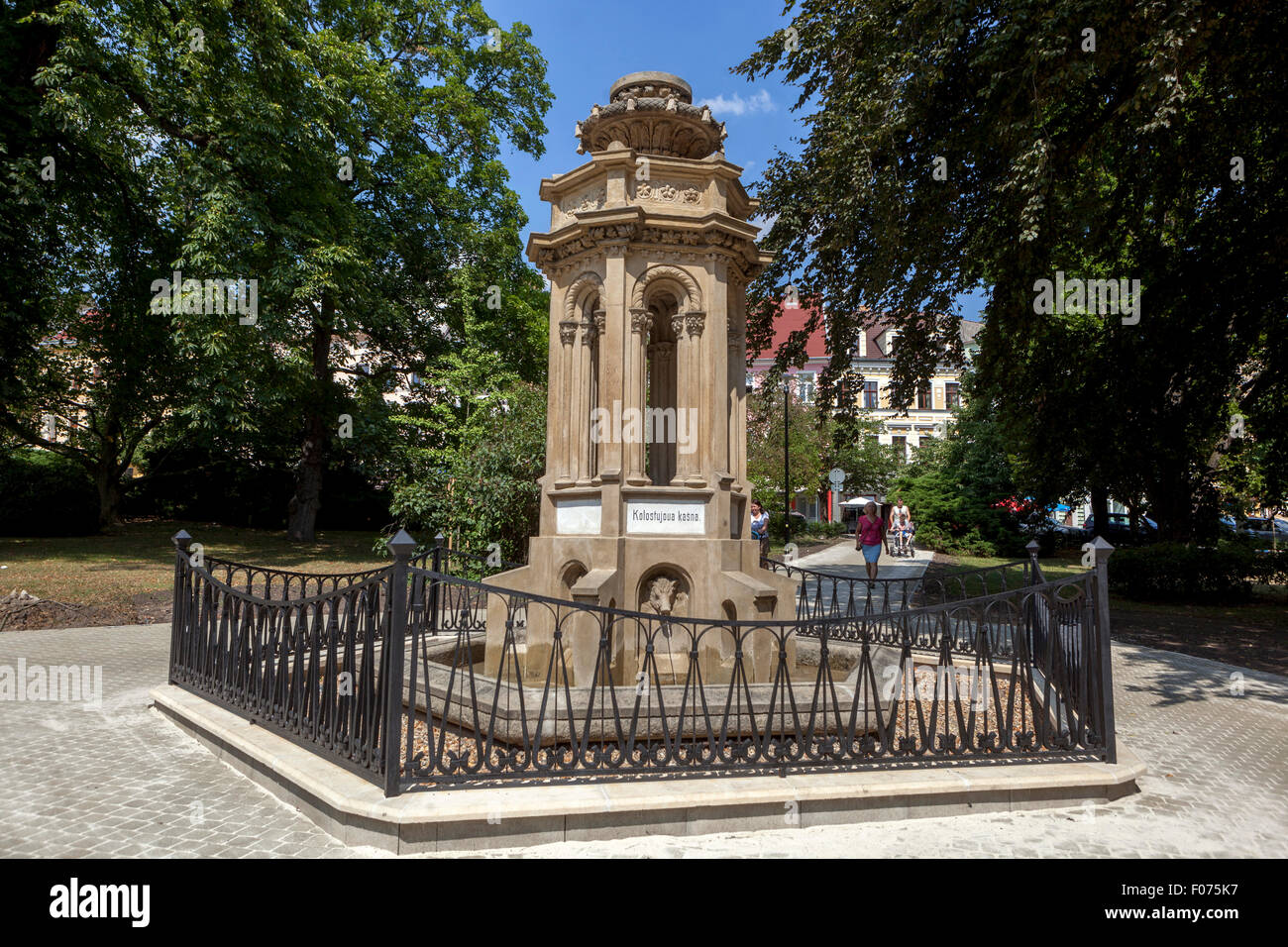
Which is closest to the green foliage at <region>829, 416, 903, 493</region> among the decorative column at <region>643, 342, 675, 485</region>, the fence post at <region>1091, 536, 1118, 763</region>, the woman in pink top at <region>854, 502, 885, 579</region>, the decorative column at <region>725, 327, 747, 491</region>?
the woman in pink top at <region>854, 502, 885, 579</region>

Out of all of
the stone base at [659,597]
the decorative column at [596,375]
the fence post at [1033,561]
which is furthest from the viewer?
the fence post at [1033,561]

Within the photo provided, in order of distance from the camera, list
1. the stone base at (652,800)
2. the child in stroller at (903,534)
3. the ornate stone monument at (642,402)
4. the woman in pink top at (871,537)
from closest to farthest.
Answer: the stone base at (652,800) < the ornate stone monument at (642,402) < the woman in pink top at (871,537) < the child in stroller at (903,534)

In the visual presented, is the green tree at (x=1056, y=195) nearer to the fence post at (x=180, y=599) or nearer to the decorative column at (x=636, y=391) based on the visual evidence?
the decorative column at (x=636, y=391)

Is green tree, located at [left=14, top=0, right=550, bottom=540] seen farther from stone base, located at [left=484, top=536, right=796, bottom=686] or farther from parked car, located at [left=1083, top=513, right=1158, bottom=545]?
parked car, located at [left=1083, top=513, right=1158, bottom=545]

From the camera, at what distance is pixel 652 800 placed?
12.3 feet

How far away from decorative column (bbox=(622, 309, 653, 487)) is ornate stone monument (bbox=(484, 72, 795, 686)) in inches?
0.5

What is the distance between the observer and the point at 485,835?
11.9 ft

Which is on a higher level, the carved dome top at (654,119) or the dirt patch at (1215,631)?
the carved dome top at (654,119)

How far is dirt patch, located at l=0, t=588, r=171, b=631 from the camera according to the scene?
35.4 feet

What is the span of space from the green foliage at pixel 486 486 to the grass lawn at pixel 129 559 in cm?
270

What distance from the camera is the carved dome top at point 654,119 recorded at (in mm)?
7078

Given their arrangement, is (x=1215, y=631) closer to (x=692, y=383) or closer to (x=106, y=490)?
(x=692, y=383)

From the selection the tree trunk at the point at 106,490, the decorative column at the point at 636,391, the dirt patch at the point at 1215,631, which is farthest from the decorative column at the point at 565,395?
the tree trunk at the point at 106,490

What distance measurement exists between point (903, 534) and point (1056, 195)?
2074 centimetres
